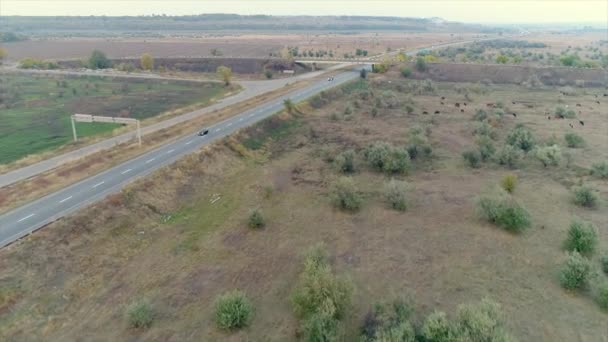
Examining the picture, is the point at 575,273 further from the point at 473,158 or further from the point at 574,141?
the point at 574,141

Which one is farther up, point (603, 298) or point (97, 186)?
point (97, 186)

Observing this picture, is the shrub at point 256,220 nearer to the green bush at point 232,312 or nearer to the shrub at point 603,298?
the green bush at point 232,312

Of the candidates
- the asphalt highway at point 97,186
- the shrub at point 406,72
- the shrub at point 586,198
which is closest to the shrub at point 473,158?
the shrub at point 586,198

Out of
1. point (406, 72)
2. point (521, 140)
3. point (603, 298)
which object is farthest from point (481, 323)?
point (406, 72)

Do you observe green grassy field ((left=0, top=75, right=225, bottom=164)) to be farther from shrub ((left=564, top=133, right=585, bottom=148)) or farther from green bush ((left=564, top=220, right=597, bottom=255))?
shrub ((left=564, top=133, right=585, bottom=148))

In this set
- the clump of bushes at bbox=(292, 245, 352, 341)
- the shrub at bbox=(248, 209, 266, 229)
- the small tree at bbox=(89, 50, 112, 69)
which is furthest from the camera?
the small tree at bbox=(89, 50, 112, 69)

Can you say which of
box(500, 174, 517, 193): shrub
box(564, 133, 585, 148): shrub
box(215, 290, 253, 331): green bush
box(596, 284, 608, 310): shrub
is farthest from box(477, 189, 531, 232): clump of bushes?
box(564, 133, 585, 148): shrub
